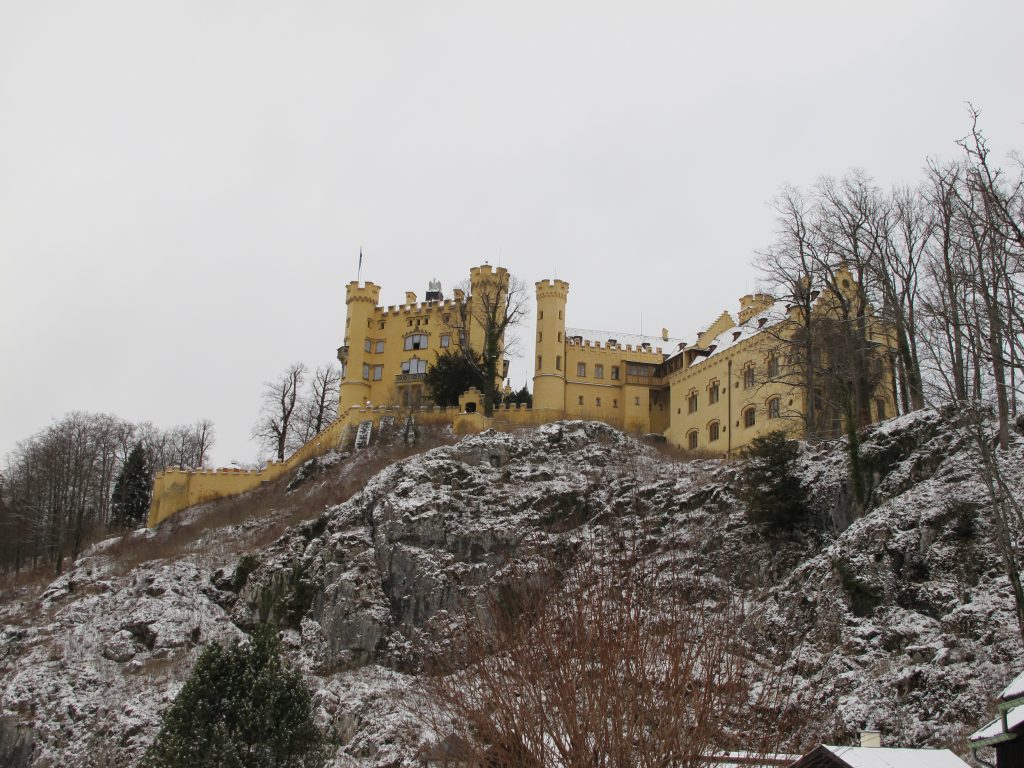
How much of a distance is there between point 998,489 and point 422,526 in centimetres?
2277

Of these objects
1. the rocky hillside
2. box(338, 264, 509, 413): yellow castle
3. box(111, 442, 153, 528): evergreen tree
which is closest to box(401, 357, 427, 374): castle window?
box(338, 264, 509, 413): yellow castle

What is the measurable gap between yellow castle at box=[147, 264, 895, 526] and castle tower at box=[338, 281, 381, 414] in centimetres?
8

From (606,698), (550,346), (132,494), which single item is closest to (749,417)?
(550,346)

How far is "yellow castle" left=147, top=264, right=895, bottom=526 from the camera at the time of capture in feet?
172

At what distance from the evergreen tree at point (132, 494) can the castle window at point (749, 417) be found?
42291mm

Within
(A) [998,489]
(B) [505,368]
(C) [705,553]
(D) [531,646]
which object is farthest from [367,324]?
(D) [531,646]

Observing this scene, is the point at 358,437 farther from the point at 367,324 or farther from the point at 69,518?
the point at 69,518

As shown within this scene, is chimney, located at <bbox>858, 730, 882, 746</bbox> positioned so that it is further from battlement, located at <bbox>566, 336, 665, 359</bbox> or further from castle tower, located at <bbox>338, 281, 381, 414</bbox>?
castle tower, located at <bbox>338, 281, 381, 414</bbox>

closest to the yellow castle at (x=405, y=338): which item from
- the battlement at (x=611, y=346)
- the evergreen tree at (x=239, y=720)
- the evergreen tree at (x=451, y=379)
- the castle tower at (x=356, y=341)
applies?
the castle tower at (x=356, y=341)

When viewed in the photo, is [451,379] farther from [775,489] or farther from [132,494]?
[775,489]

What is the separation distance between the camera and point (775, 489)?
35.4 meters

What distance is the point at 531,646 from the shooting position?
1736 centimetres

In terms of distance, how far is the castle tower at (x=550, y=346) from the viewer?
6222 centimetres

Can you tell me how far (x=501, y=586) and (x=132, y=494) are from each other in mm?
55805
